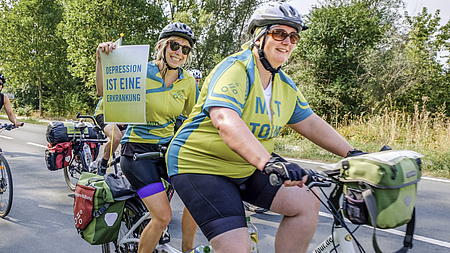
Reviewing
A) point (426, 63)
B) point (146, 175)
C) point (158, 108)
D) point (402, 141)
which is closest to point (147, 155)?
point (146, 175)

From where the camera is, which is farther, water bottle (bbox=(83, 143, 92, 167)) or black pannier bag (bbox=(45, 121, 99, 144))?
water bottle (bbox=(83, 143, 92, 167))

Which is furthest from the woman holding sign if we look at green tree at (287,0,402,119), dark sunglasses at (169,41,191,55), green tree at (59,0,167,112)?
green tree at (59,0,167,112)

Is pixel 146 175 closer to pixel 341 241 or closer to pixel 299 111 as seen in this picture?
pixel 299 111

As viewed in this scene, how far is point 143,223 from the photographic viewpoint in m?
3.00

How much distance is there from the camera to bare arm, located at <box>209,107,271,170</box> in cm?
171

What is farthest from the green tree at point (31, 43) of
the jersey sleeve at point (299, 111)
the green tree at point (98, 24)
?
the jersey sleeve at point (299, 111)

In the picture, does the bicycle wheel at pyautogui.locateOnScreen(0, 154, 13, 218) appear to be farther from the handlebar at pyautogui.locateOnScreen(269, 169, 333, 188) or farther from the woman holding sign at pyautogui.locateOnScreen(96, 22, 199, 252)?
the handlebar at pyautogui.locateOnScreen(269, 169, 333, 188)

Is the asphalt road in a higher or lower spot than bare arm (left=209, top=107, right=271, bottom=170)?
lower

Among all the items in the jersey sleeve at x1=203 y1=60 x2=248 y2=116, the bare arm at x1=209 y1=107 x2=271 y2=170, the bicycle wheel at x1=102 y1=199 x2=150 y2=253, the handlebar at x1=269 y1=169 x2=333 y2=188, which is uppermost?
the jersey sleeve at x1=203 y1=60 x2=248 y2=116

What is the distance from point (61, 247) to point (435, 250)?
4.04m

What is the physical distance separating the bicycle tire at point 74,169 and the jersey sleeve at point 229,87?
505cm

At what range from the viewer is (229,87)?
185cm

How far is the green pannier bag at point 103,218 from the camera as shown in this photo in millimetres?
2820

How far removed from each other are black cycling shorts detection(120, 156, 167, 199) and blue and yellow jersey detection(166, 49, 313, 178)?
0.72 meters
